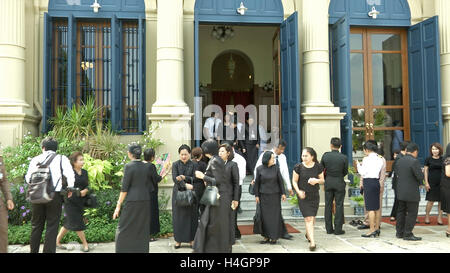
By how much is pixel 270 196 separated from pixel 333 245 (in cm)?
132

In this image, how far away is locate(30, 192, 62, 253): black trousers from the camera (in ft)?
18.6

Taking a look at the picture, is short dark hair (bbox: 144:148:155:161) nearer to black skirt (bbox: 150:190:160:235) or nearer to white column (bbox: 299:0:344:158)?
black skirt (bbox: 150:190:160:235)

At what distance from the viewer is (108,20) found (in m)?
10.5

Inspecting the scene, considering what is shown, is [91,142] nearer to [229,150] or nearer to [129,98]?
[129,98]

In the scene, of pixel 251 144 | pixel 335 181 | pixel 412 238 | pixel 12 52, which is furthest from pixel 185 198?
pixel 12 52

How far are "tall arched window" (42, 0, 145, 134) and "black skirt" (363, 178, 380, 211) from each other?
543 centimetres

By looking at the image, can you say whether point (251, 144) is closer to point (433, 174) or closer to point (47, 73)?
point (433, 174)

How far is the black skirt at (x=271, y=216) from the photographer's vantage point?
280 inches

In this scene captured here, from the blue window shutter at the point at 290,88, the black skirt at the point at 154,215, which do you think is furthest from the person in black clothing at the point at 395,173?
the black skirt at the point at 154,215

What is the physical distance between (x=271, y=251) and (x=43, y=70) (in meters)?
6.73

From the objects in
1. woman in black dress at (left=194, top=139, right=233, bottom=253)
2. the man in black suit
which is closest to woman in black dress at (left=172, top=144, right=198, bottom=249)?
woman in black dress at (left=194, top=139, right=233, bottom=253)

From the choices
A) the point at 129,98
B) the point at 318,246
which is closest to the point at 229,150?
the point at 318,246

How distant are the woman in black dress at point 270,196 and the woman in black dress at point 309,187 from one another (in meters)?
0.39

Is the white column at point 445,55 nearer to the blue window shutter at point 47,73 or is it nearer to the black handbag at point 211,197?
the black handbag at point 211,197
